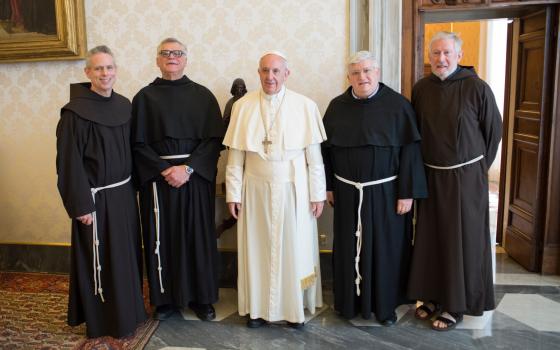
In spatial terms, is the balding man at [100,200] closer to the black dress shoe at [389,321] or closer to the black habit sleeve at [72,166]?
the black habit sleeve at [72,166]

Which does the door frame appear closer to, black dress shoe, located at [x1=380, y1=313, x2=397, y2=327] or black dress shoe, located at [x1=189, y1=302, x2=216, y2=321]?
black dress shoe, located at [x1=380, y1=313, x2=397, y2=327]

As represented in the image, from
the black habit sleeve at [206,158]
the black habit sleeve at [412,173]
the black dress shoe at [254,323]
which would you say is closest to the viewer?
the black habit sleeve at [412,173]

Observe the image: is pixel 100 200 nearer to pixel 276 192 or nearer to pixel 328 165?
pixel 276 192

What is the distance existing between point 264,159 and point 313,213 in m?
0.50

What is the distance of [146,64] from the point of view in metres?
4.27

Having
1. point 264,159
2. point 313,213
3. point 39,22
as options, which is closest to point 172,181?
point 264,159

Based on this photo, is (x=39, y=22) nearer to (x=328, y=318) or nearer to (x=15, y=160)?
(x=15, y=160)

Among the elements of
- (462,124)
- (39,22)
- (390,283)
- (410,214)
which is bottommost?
(390,283)

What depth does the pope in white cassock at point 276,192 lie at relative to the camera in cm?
319

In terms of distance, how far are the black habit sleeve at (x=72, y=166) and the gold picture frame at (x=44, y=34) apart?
154cm

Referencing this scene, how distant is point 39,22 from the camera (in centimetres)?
429

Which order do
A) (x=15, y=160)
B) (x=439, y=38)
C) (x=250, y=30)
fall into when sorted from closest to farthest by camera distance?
(x=439, y=38) → (x=250, y=30) → (x=15, y=160)

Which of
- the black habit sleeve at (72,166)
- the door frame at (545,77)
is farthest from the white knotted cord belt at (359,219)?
the black habit sleeve at (72,166)

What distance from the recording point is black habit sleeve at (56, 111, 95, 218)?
296 cm
